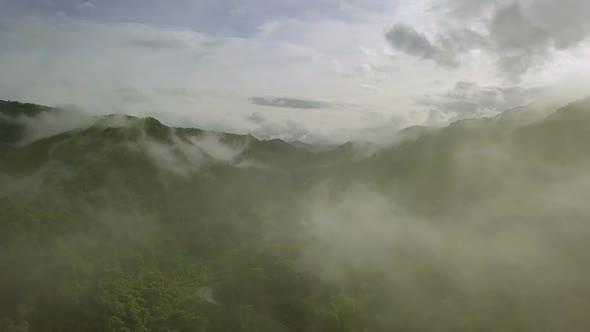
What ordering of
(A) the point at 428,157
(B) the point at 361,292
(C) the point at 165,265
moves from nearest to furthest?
(B) the point at 361,292 < (C) the point at 165,265 < (A) the point at 428,157

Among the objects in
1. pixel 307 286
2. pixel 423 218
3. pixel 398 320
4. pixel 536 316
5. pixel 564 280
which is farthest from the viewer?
pixel 423 218

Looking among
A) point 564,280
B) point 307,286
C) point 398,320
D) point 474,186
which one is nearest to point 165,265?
point 307,286

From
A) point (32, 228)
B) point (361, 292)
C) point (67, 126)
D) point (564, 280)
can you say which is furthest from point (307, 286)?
point (67, 126)

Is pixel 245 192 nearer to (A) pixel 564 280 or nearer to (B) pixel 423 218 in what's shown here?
(B) pixel 423 218

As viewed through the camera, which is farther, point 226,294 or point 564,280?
point 226,294

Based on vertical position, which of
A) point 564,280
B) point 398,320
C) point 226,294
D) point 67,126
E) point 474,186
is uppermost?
point 67,126

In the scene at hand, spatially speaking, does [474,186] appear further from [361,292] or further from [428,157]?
[361,292]

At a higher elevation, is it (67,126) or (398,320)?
(67,126)
